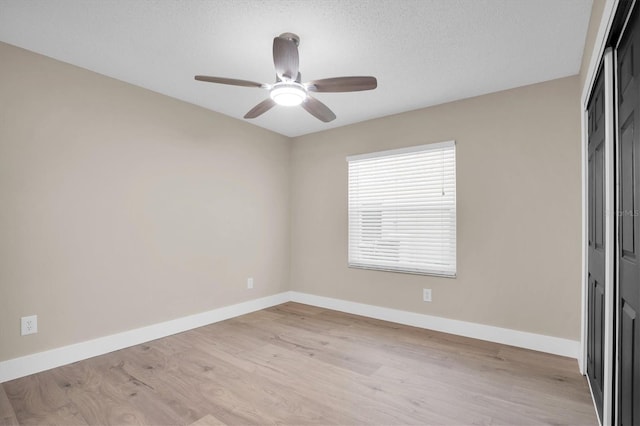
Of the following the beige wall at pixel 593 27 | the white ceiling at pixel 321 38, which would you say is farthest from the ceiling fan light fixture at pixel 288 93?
the beige wall at pixel 593 27

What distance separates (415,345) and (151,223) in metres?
2.82

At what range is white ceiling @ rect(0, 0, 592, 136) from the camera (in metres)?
1.96

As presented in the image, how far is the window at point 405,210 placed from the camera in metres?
3.46

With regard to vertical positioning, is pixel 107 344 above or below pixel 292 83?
below

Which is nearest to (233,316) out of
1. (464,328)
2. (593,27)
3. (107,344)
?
(107,344)

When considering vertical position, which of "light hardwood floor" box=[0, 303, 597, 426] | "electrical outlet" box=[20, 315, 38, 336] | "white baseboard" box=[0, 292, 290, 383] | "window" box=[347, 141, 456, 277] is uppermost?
Result: "window" box=[347, 141, 456, 277]

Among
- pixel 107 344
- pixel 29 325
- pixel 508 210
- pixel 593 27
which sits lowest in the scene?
pixel 107 344

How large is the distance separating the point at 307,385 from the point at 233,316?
190 centimetres

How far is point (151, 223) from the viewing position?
3207 mm

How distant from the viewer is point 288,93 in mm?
2162

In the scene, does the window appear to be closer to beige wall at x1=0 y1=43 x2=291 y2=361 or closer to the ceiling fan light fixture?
beige wall at x1=0 y1=43 x2=291 y2=361

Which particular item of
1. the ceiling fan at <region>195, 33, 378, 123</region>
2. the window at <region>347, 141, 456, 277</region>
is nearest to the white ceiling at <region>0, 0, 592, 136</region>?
the ceiling fan at <region>195, 33, 378, 123</region>

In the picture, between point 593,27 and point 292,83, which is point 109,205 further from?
point 593,27

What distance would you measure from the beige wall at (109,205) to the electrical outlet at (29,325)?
3 cm
